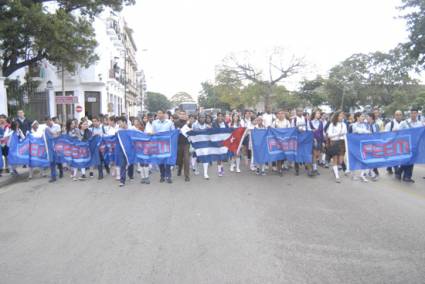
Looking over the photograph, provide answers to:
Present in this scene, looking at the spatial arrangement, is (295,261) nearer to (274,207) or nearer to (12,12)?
(274,207)

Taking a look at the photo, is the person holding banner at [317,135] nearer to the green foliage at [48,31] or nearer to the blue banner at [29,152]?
the blue banner at [29,152]

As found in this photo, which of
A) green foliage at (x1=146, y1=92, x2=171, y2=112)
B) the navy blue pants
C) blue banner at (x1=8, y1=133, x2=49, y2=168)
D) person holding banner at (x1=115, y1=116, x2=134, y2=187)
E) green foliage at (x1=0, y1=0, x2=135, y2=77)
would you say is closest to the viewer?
person holding banner at (x1=115, y1=116, x2=134, y2=187)

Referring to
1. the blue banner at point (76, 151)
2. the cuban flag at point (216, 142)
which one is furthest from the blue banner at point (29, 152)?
the cuban flag at point (216, 142)

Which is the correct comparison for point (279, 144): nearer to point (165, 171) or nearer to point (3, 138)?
point (165, 171)

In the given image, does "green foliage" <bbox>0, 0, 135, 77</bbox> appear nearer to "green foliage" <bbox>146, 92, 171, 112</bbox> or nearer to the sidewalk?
the sidewalk

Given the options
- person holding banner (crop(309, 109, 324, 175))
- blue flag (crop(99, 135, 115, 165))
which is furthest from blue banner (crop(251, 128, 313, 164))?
blue flag (crop(99, 135, 115, 165))

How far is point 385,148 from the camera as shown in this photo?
34.3 feet

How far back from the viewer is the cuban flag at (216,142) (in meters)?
11.6

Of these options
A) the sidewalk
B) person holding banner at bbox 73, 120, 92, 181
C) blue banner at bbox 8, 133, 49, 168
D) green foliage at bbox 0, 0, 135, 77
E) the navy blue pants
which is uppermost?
green foliage at bbox 0, 0, 135, 77

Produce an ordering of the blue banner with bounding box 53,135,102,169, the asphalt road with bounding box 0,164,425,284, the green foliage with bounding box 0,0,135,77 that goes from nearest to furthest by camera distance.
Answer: the asphalt road with bounding box 0,164,425,284
the blue banner with bounding box 53,135,102,169
the green foliage with bounding box 0,0,135,77

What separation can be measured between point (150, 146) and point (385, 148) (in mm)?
6371

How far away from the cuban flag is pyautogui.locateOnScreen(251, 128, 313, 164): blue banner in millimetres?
603

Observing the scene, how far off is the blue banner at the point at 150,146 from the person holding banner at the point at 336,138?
14.0ft

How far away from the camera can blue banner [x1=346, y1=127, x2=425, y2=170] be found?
1034 centimetres
